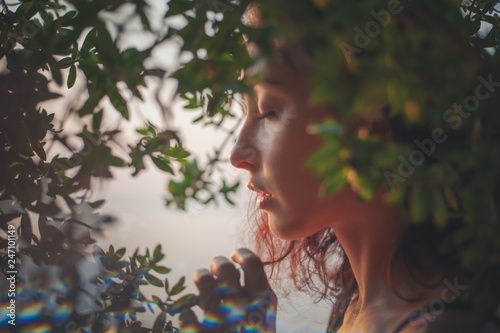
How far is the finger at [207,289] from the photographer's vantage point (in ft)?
2.54

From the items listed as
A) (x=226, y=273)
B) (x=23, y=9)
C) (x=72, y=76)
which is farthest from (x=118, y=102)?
(x=23, y=9)

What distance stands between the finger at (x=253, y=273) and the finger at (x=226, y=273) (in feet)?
0.06

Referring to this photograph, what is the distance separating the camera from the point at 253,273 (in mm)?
849

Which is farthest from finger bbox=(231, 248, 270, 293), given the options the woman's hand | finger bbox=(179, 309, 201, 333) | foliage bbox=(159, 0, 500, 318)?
foliage bbox=(159, 0, 500, 318)

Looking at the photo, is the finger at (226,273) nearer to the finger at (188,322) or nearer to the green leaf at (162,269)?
the finger at (188,322)

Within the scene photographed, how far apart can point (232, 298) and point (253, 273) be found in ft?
0.25

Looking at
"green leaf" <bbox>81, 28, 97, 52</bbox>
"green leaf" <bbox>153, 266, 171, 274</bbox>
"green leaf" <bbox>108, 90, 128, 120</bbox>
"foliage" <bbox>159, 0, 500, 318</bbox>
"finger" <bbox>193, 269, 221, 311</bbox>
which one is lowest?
"green leaf" <bbox>153, 266, 171, 274</bbox>

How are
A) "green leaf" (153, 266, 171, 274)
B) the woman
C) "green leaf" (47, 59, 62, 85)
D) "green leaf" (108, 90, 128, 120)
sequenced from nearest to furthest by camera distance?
1. "green leaf" (108, 90, 128, 120)
2. the woman
3. "green leaf" (47, 59, 62, 85)
4. "green leaf" (153, 266, 171, 274)

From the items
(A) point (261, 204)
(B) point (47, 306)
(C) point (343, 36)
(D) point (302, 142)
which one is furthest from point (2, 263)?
(C) point (343, 36)

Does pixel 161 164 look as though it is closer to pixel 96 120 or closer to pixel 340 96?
pixel 96 120

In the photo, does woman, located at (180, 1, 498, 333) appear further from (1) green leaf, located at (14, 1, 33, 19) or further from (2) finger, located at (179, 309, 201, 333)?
(1) green leaf, located at (14, 1, 33, 19)

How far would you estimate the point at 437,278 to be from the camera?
100 cm

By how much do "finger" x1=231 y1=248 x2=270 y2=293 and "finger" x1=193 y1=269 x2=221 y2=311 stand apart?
0.24ft

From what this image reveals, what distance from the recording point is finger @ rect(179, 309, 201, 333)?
730 mm
